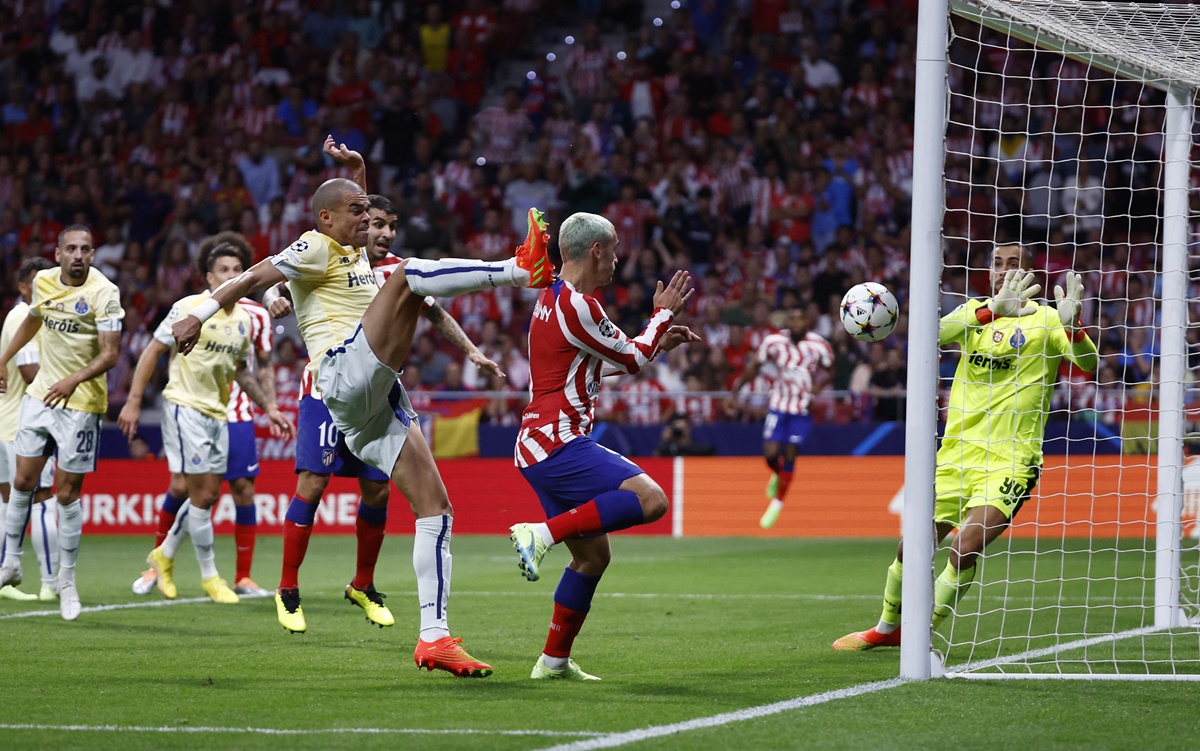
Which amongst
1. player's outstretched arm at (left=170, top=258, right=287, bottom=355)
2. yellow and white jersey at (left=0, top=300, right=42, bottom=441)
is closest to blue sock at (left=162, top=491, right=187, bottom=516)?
yellow and white jersey at (left=0, top=300, right=42, bottom=441)

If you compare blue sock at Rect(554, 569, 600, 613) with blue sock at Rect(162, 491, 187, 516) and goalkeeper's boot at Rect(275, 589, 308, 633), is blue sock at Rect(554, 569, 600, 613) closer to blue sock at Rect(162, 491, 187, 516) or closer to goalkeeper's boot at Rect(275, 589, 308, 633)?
goalkeeper's boot at Rect(275, 589, 308, 633)

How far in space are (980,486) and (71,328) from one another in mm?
6044

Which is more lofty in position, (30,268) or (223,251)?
(223,251)

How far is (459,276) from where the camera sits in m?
6.09

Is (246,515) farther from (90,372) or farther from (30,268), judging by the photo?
(30,268)

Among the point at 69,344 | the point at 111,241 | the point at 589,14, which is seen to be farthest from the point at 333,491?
the point at 589,14

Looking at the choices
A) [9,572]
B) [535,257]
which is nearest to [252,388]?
[9,572]

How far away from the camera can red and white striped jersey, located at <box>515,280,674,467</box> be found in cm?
617

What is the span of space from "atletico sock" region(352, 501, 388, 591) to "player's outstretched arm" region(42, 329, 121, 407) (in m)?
1.93

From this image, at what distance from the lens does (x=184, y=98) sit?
939 inches

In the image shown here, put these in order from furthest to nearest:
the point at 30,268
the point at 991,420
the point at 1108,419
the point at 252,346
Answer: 1. the point at 1108,419
2. the point at 30,268
3. the point at 252,346
4. the point at 991,420

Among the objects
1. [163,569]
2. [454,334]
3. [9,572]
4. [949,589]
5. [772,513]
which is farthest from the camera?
[772,513]

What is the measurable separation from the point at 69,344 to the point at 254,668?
3935 mm

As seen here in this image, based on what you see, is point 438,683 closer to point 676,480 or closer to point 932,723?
point 932,723
